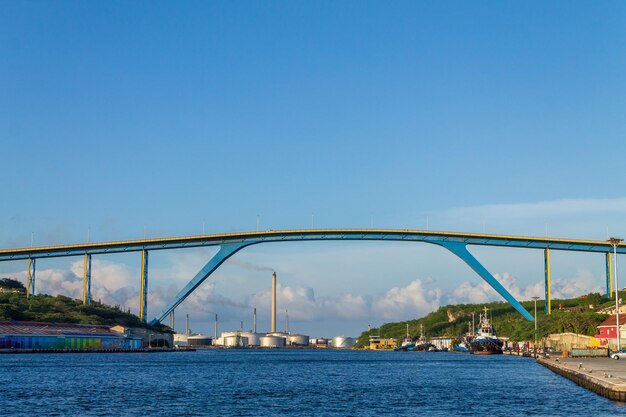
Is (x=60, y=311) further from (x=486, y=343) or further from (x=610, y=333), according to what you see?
(x=610, y=333)

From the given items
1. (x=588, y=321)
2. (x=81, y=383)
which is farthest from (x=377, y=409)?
(x=588, y=321)

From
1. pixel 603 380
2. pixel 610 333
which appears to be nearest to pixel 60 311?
pixel 610 333

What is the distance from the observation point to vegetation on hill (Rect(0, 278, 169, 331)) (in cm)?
15444

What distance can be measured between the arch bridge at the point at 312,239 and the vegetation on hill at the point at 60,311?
784cm

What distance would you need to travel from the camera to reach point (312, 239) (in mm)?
143875

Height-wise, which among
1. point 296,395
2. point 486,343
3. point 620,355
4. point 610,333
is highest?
point 610,333

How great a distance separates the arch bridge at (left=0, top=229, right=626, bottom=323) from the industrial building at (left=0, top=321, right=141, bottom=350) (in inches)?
266

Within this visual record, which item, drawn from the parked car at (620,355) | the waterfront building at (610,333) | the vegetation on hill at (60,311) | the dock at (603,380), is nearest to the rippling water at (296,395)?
the dock at (603,380)

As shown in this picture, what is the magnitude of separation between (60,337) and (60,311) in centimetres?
1936

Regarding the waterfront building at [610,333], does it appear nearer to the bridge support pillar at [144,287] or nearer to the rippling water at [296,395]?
the rippling water at [296,395]

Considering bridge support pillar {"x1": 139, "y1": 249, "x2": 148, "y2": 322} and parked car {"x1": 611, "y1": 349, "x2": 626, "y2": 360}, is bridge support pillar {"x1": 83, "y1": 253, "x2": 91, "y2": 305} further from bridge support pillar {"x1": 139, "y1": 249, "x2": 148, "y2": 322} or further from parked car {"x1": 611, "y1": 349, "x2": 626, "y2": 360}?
parked car {"x1": 611, "y1": 349, "x2": 626, "y2": 360}

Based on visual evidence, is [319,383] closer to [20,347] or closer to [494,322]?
[20,347]

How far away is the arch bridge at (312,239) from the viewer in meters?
141

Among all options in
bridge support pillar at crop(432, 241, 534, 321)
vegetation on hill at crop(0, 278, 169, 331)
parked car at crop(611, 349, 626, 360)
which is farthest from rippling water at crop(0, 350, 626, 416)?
→ vegetation on hill at crop(0, 278, 169, 331)
